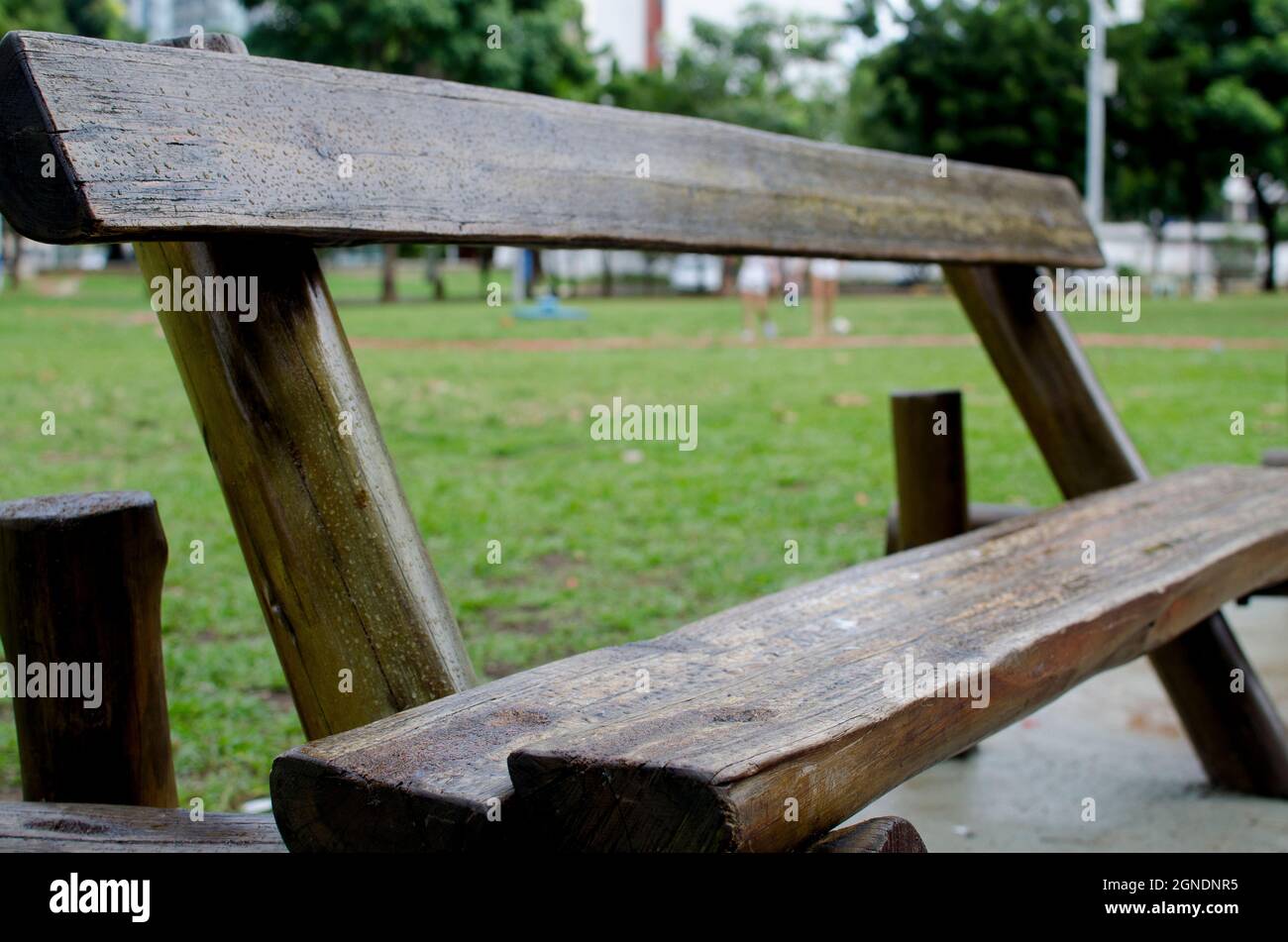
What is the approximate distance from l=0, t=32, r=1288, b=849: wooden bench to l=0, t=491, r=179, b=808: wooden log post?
0.74 ft

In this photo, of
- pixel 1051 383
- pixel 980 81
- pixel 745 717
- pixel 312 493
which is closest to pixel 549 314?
pixel 980 81

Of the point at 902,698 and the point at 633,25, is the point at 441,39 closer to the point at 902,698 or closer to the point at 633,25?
the point at 902,698

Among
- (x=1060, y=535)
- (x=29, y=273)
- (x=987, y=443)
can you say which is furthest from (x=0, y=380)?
(x=29, y=273)

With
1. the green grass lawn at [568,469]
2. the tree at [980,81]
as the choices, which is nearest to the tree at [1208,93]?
the tree at [980,81]

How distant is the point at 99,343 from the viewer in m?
14.9

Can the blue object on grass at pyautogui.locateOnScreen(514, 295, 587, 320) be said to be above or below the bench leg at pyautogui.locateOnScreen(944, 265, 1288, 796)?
above

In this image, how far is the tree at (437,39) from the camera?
26.5 metres

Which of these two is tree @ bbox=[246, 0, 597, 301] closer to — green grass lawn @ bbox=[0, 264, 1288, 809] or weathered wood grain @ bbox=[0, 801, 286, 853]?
green grass lawn @ bbox=[0, 264, 1288, 809]

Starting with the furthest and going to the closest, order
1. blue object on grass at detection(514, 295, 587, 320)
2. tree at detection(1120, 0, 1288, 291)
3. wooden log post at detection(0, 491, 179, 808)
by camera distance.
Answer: tree at detection(1120, 0, 1288, 291) → blue object on grass at detection(514, 295, 587, 320) → wooden log post at detection(0, 491, 179, 808)

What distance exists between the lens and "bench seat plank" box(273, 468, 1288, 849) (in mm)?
1273

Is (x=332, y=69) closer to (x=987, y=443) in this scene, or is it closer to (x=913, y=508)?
(x=913, y=508)

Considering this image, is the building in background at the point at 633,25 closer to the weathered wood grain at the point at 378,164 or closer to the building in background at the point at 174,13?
the building in background at the point at 174,13

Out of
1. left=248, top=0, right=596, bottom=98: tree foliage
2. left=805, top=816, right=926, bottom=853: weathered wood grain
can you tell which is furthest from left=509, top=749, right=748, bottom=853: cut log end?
left=248, top=0, right=596, bottom=98: tree foliage
